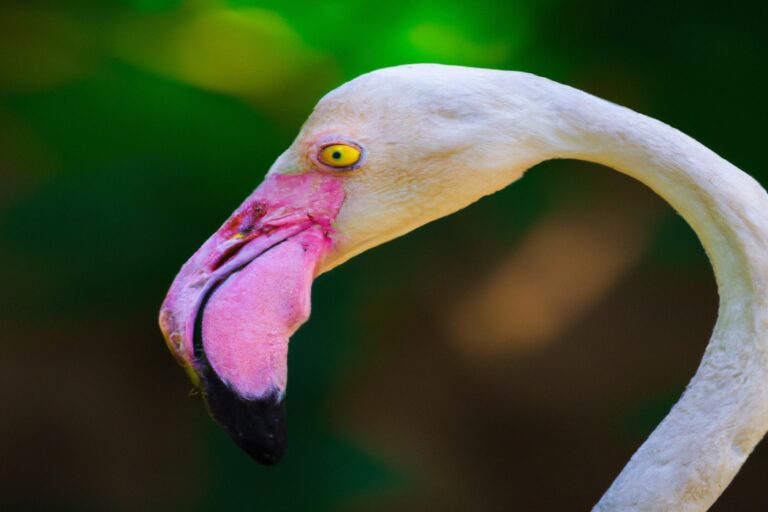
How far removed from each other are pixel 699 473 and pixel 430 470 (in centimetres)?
167

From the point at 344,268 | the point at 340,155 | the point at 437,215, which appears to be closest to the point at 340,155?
the point at 340,155

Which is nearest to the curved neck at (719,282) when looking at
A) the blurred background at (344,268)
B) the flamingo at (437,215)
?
the flamingo at (437,215)

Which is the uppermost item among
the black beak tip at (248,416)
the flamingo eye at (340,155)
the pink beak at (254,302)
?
the flamingo eye at (340,155)

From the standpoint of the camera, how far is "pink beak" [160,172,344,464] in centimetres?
112

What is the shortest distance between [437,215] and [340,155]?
144mm

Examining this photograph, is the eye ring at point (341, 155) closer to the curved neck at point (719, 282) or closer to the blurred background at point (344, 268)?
the curved neck at point (719, 282)

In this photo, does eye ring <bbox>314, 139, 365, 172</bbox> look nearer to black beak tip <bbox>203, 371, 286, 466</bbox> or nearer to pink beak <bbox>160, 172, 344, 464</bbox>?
pink beak <bbox>160, 172, 344, 464</bbox>

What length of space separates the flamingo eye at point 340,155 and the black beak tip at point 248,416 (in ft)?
0.94

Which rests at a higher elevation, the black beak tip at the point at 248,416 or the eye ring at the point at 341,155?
the eye ring at the point at 341,155

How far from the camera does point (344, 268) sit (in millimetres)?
2727

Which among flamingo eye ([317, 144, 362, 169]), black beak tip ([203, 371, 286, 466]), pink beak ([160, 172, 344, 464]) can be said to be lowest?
black beak tip ([203, 371, 286, 466])

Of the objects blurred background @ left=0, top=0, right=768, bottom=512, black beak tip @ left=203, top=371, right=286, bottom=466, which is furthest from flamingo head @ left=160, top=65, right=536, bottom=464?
blurred background @ left=0, top=0, right=768, bottom=512

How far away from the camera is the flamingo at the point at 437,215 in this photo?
1132 millimetres

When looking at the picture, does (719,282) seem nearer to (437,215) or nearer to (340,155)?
(437,215)
